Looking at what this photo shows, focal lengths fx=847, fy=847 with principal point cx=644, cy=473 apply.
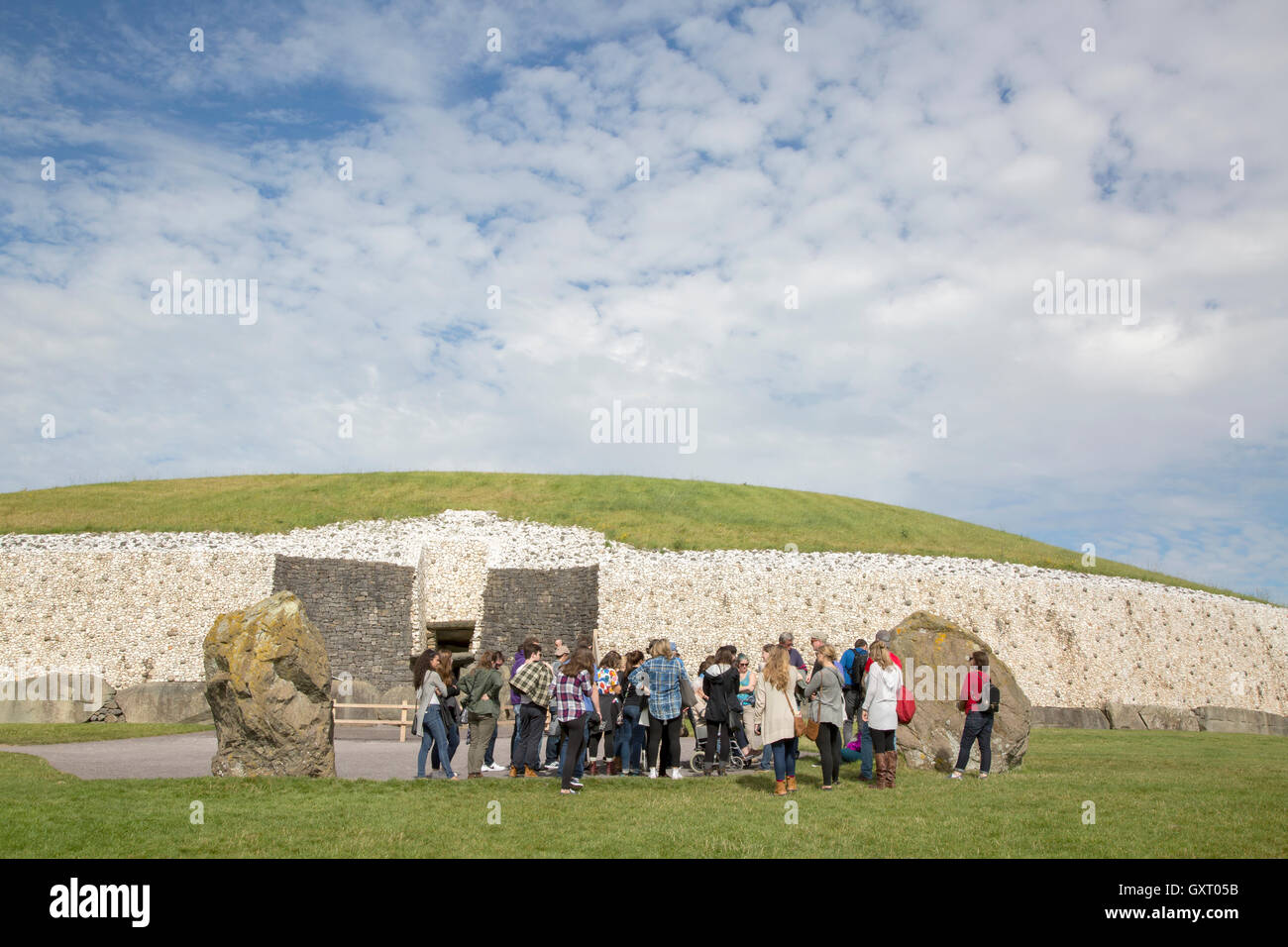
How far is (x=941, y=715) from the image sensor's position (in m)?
13.2

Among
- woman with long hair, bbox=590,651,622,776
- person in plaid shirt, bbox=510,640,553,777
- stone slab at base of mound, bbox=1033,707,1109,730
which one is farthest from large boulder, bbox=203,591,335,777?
stone slab at base of mound, bbox=1033,707,1109,730

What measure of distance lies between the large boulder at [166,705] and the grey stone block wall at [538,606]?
33.6 feet

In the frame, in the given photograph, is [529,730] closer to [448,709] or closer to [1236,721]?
[448,709]

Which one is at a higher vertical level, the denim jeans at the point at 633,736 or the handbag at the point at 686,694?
the handbag at the point at 686,694

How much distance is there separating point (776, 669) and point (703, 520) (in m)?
31.4

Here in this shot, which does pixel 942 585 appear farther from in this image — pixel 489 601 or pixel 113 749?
pixel 113 749

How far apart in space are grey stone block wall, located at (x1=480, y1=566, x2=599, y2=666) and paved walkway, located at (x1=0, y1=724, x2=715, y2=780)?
37.2 ft

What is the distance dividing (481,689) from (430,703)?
3.49 ft

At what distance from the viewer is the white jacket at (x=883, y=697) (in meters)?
11.1

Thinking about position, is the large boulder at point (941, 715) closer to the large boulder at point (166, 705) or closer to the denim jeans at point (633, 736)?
the denim jeans at point (633, 736)

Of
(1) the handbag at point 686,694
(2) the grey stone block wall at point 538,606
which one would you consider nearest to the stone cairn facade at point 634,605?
(2) the grey stone block wall at point 538,606

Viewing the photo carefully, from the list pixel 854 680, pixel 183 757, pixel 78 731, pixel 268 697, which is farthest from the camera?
pixel 78 731

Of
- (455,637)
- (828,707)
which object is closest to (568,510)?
(455,637)
